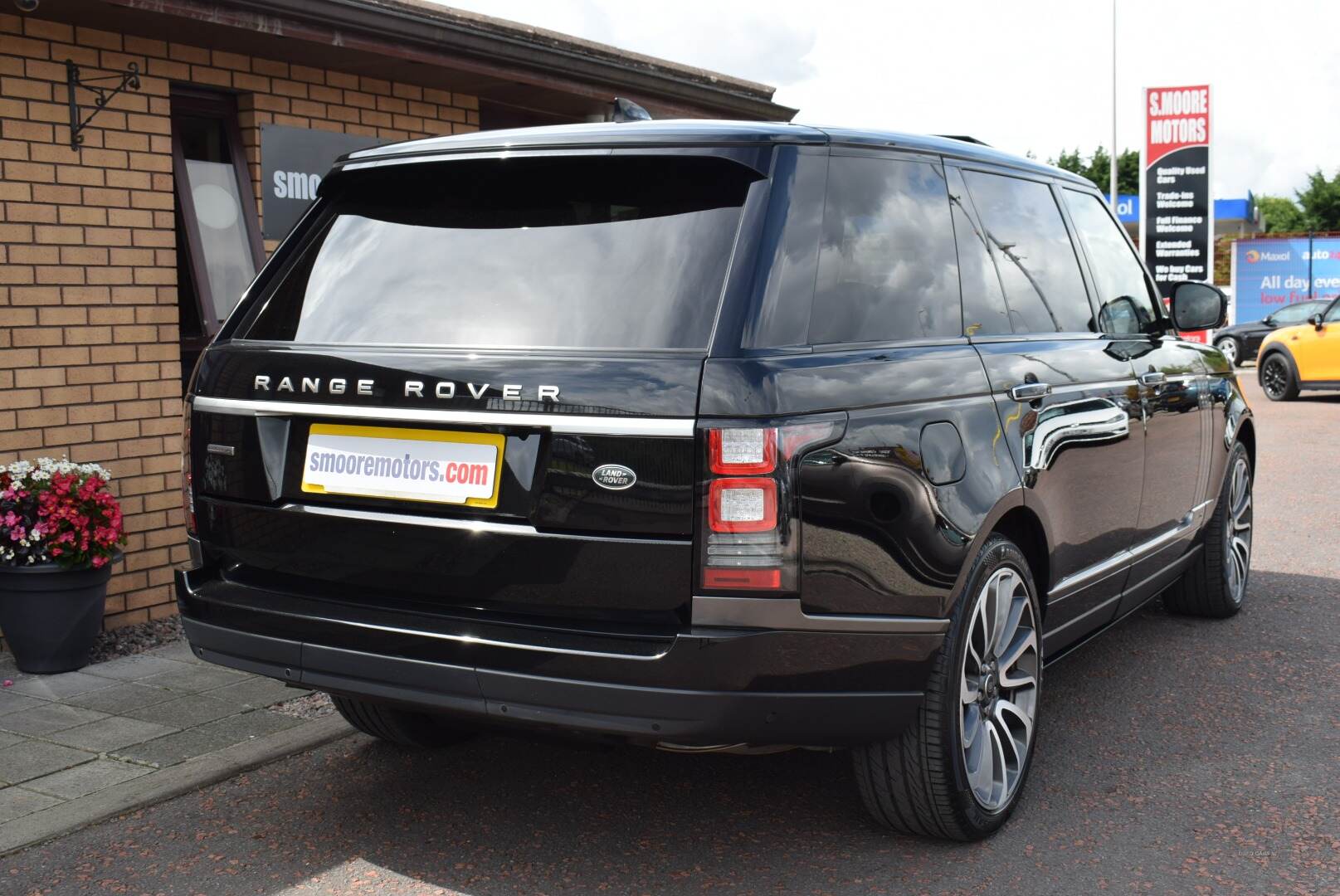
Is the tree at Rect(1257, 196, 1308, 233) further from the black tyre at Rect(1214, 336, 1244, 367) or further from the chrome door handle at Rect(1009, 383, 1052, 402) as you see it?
the chrome door handle at Rect(1009, 383, 1052, 402)

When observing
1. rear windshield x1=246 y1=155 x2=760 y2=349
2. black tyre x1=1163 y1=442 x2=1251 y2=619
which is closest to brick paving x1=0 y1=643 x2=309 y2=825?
rear windshield x1=246 y1=155 x2=760 y2=349

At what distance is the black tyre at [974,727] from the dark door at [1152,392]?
116 cm

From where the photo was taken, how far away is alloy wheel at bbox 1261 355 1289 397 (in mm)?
21266

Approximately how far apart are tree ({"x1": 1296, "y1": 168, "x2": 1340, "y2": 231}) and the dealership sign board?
44642 mm

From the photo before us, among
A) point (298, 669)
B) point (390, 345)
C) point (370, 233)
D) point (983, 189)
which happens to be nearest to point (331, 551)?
point (298, 669)

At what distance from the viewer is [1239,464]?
6.58 m

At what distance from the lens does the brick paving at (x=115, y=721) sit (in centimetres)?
442

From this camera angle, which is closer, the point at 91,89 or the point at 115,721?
the point at 115,721

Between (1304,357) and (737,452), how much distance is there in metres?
20.1

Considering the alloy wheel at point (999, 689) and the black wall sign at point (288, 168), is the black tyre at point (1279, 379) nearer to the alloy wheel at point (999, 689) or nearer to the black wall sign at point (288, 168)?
the black wall sign at point (288, 168)

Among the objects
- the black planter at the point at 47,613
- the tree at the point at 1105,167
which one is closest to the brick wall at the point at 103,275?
the black planter at the point at 47,613

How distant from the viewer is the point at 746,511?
3.00m

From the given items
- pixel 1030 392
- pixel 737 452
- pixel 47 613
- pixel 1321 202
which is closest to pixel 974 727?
pixel 1030 392

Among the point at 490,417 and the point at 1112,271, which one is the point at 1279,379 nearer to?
the point at 1112,271
